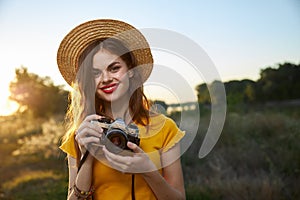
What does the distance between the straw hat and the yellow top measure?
0.97 ft

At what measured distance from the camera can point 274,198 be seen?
12.7 feet

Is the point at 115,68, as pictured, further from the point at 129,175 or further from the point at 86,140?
the point at 129,175

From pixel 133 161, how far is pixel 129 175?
0.18 metres

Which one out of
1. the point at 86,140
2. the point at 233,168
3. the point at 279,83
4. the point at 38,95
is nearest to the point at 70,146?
the point at 86,140

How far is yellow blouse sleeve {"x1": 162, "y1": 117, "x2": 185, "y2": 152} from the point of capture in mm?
1526

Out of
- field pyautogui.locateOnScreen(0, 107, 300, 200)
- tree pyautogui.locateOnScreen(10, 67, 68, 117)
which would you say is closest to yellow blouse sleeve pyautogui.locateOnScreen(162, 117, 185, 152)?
field pyautogui.locateOnScreen(0, 107, 300, 200)

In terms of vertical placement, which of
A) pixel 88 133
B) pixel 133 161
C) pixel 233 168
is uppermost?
pixel 88 133

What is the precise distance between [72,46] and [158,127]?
1.68 feet

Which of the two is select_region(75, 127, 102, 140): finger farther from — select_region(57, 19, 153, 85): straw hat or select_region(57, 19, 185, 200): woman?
select_region(57, 19, 153, 85): straw hat

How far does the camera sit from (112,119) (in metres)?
1.57

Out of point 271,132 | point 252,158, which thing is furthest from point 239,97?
point 252,158

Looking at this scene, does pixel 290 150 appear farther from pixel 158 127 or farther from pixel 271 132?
pixel 158 127

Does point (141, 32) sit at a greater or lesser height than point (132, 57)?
greater

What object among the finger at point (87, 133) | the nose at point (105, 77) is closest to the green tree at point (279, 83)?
the nose at point (105, 77)
